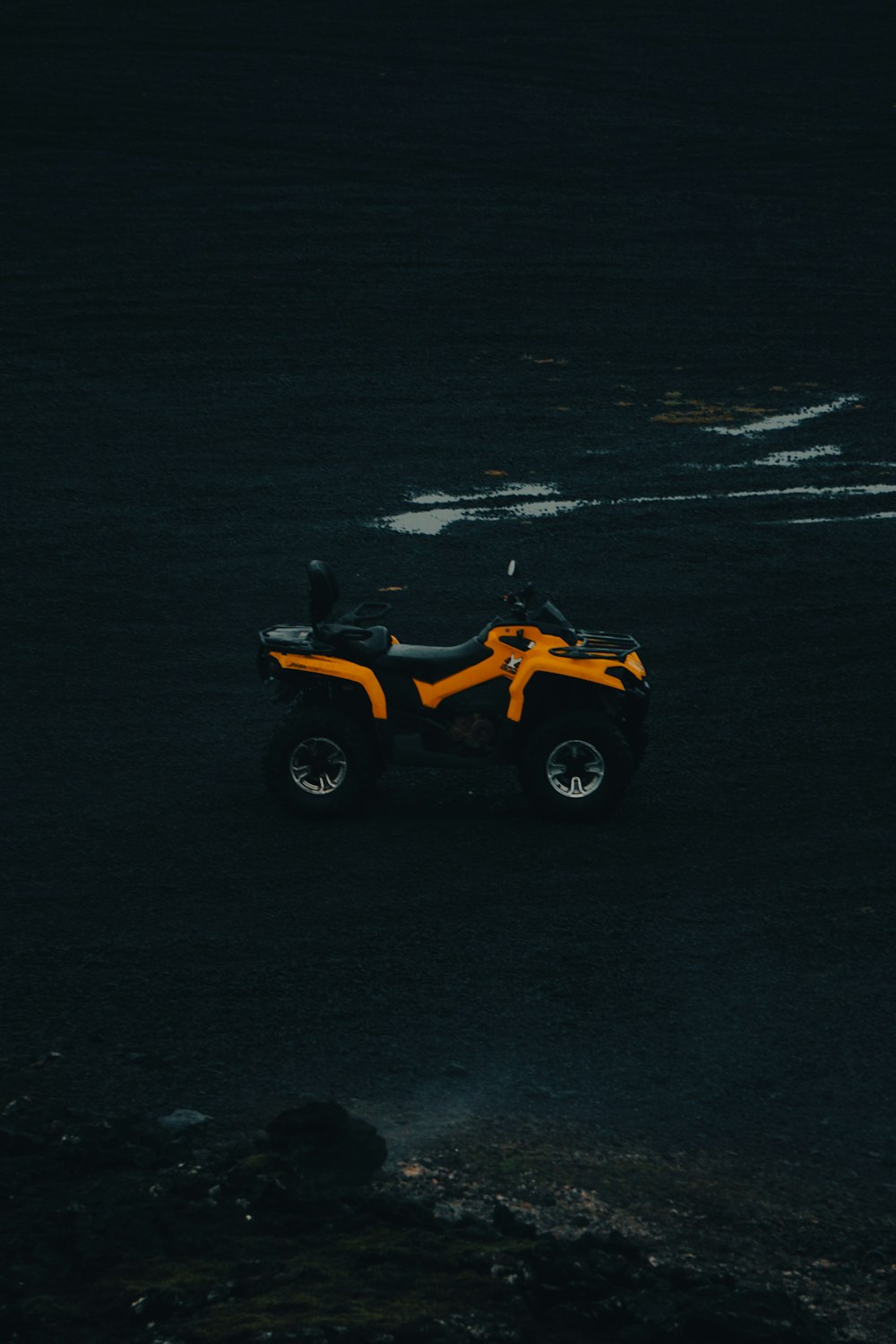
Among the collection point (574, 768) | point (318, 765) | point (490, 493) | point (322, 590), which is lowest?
point (318, 765)

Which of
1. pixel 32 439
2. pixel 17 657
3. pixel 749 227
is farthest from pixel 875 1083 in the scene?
pixel 749 227

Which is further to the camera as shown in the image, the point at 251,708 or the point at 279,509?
the point at 279,509

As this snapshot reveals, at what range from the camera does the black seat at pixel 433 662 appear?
31.0 feet

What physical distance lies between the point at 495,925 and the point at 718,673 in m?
3.90

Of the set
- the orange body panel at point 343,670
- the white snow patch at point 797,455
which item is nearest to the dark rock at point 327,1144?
the orange body panel at point 343,670

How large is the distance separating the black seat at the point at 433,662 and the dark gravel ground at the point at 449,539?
2.74 ft

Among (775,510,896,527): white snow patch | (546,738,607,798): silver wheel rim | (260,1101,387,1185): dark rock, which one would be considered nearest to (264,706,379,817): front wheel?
(546,738,607,798): silver wheel rim

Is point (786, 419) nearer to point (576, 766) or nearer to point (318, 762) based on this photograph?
point (576, 766)

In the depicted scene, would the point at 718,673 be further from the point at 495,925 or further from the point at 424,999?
the point at 424,999

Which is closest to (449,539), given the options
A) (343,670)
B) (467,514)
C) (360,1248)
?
(467,514)

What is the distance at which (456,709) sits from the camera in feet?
31.0

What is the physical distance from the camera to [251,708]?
35.7ft

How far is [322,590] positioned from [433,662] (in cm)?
78

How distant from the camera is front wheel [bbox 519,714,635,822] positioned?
9219mm
